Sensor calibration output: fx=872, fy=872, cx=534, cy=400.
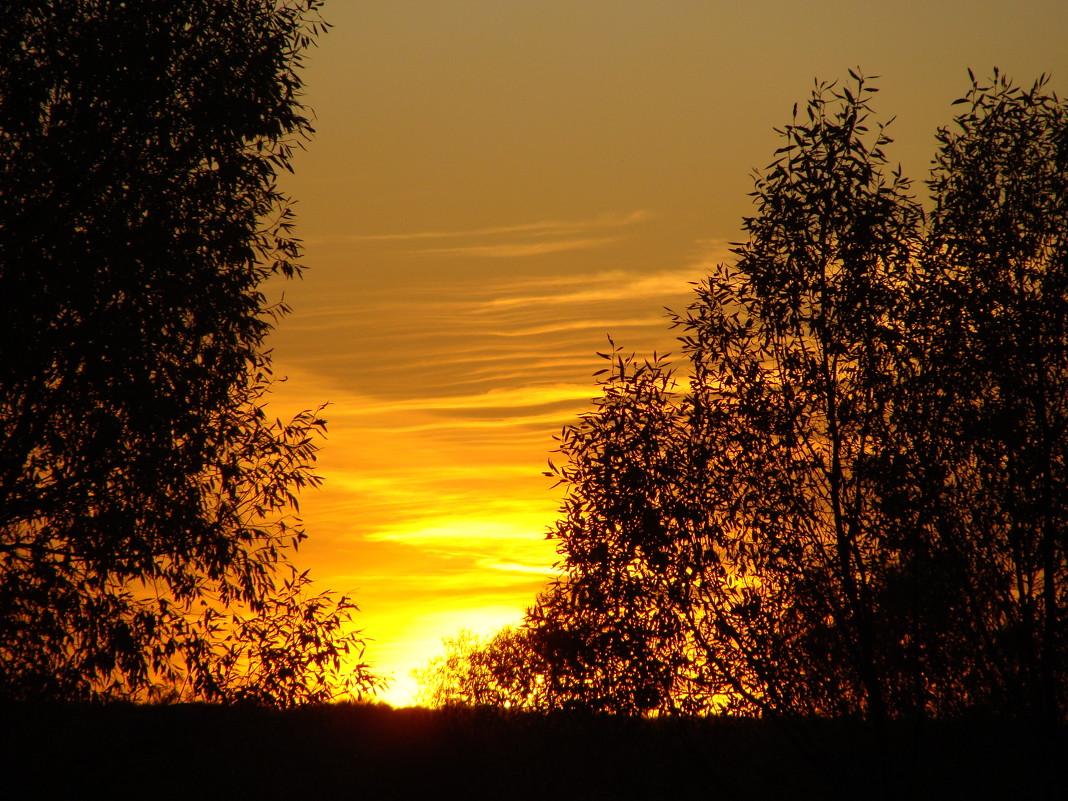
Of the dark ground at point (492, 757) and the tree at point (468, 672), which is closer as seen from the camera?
the dark ground at point (492, 757)

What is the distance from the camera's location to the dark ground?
1650 centimetres

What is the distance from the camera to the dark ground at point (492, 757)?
16500 millimetres

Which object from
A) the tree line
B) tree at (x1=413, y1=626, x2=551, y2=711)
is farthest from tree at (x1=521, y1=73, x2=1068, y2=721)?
tree at (x1=413, y1=626, x2=551, y2=711)

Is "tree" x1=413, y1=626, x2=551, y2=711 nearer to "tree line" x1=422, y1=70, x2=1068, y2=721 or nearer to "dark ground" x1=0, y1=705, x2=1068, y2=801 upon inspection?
"dark ground" x1=0, y1=705, x2=1068, y2=801

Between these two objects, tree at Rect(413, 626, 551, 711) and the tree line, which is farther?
tree at Rect(413, 626, 551, 711)

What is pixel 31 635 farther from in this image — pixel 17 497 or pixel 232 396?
pixel 232 396

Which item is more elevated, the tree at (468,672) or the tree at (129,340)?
the tree at (129,340)

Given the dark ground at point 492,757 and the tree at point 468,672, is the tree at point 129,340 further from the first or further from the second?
the tree at point 468,672

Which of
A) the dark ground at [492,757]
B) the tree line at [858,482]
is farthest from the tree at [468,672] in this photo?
the tree line at [858,482]

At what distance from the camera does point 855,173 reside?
18.4 meters

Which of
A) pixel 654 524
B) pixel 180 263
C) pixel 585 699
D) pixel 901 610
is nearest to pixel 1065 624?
pixel 901 610

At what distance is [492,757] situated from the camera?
38.0 metres

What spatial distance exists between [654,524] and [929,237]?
27.9 feet

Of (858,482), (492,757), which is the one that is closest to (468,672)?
(492,757)
